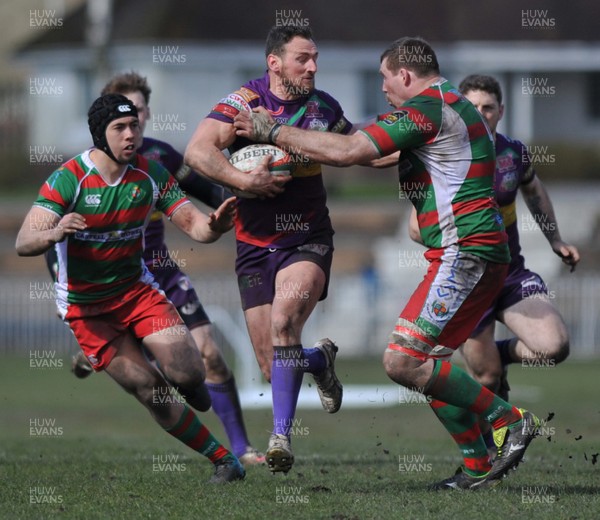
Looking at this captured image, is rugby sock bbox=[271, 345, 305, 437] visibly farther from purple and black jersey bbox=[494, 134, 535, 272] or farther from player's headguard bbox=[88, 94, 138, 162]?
purple and black jersey bbox=[494, 134, 535, 272]

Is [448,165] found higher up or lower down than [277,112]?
lower down

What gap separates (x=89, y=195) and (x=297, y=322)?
1.58 metres

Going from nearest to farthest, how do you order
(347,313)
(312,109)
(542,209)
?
(312,109) → (542,209) → (347,313)

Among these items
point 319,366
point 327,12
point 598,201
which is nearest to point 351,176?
point 327,12

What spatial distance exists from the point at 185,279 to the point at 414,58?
10.1ft

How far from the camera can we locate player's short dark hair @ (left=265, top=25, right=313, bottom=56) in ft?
27.1

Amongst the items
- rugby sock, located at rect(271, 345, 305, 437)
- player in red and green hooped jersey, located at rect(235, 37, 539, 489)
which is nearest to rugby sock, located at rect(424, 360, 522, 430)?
player in red and green hooped jersey, located at rect(235, 37, 539, 489)

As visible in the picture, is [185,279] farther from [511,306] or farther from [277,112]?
[511,306]

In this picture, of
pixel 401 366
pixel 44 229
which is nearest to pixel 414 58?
pixel 401 366

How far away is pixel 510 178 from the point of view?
30.0 feet

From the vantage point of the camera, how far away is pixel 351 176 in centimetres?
3766

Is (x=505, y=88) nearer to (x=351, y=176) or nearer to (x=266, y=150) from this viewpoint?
(x=351, y=176)

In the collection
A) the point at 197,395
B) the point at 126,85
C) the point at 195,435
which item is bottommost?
the point at 195,435

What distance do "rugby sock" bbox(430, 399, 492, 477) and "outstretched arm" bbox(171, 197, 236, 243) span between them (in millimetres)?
→ 1765
